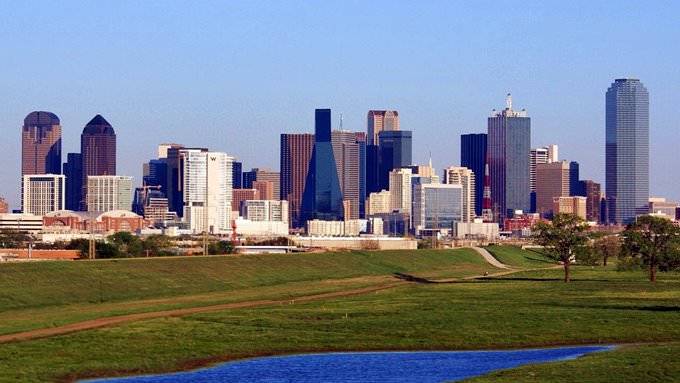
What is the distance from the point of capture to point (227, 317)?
290 ft

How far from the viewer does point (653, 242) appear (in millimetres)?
129875

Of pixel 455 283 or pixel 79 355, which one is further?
pixel 455 283

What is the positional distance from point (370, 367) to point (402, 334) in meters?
12.9

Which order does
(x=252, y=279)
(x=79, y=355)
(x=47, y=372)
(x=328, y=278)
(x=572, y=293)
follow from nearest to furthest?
(x=47, y=372) → (x=79, y=355) → (x=572, y=293) → (x=252, y=279) → (x=328, y=278)

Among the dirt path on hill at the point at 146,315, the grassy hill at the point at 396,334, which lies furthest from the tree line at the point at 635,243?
the dirt path on hill at the point at 146,315

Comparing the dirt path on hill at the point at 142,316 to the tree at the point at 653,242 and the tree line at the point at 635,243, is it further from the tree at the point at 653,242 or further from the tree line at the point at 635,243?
the tree at the point at 653,242

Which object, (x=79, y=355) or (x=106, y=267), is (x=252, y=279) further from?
(x=79, y=355)

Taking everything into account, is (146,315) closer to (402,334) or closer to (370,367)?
(402,334)

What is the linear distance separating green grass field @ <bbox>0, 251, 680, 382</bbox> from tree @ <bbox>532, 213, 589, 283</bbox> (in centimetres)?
2493

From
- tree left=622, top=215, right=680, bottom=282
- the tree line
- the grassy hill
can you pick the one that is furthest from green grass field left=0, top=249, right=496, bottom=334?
tree left=622, top=215, right=680, bottom=282

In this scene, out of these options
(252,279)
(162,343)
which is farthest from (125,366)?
(252,279)

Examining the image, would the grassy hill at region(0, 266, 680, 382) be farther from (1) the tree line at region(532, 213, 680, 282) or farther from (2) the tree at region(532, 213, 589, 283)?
(2) the tree at region(532, 213, 589, 283)

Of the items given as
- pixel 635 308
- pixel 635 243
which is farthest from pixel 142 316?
pixel 635 243

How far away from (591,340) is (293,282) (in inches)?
2549
